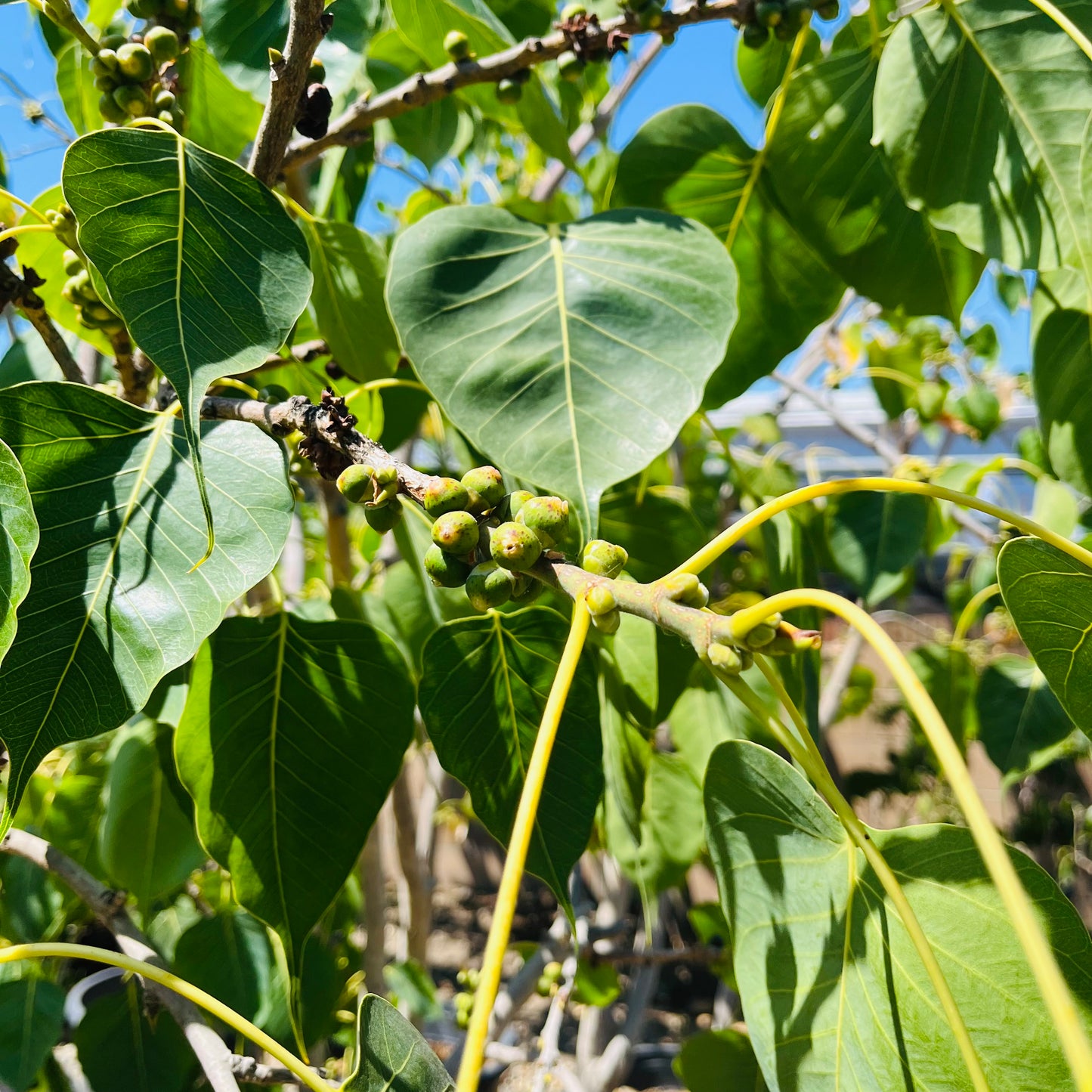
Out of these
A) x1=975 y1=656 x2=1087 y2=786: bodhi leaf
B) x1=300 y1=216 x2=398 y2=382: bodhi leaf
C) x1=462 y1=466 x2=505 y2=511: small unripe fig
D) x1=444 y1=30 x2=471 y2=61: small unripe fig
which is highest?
x1=444 y1=30 x2=471 y2=61: small unripe fig

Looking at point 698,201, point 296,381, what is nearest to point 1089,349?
point 698,201

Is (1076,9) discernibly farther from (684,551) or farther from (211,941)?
(211,941)

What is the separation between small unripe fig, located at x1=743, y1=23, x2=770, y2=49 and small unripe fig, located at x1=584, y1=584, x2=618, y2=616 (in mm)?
509

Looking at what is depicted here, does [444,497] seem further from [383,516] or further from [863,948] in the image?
[863,948]

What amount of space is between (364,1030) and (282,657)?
0.89 ft

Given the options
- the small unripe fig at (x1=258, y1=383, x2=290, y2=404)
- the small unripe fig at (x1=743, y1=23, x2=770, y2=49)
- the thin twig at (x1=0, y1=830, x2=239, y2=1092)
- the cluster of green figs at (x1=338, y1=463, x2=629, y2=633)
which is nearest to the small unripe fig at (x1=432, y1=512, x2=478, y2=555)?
the cluster of green figs at (x1=338, y1=463, x2=629, y2=633)

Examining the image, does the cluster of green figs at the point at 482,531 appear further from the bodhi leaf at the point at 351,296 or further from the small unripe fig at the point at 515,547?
the bodhi leaf at the point at 351,296

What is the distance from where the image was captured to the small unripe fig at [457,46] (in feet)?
2.23

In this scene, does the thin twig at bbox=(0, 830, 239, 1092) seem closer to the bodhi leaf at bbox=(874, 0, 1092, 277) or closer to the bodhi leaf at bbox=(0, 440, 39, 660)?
the bodhi leaf at bbox=(0, 440, 39, 660)

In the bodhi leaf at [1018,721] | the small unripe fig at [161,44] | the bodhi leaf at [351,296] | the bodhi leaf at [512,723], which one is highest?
the small unripe fig at [161,44]

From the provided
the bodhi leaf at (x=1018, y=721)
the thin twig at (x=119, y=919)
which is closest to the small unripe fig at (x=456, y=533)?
the thin twig at (x=119, y=919)

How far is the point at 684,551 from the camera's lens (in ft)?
2.63

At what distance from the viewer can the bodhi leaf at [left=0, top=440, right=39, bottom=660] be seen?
0.38 m

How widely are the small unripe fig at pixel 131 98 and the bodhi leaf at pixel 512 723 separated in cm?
42
